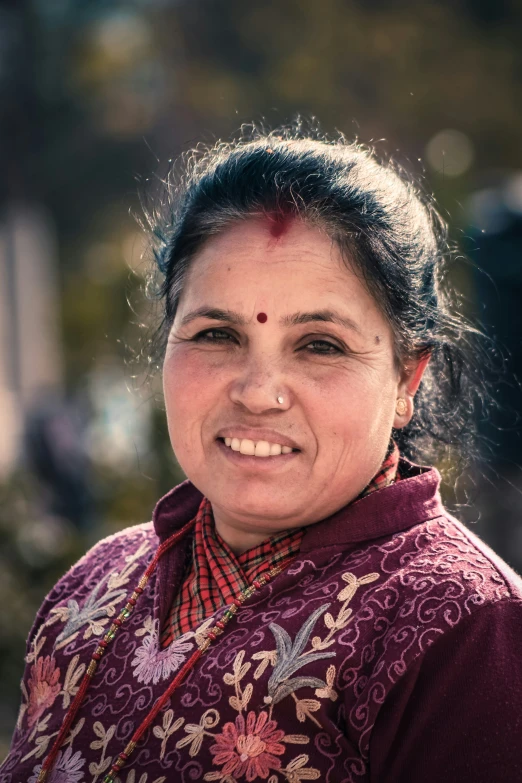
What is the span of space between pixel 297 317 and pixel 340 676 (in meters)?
0.65

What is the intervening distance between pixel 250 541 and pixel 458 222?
18.7 ft

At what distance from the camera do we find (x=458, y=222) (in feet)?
23.7

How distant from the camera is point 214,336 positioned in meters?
1.89

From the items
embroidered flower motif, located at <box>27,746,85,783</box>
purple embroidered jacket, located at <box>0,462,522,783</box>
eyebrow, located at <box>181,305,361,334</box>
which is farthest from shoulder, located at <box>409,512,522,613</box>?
embroidered flower motif, located at <box>27,746,85,783</box>

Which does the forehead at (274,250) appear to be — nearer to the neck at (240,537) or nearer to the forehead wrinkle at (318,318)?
the forehead wrinkle at (318,318)

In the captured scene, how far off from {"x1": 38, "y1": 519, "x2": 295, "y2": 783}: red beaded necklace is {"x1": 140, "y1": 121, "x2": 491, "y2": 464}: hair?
1.75 ft

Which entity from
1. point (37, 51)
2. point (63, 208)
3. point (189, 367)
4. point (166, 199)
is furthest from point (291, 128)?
point (63, 208)

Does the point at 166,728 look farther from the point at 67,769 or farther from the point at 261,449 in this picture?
the point at 261,449

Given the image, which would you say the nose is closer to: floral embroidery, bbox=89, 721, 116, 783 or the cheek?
the cheek

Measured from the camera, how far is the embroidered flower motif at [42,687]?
1.97m

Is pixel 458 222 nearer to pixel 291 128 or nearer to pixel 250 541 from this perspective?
pixel 291 128

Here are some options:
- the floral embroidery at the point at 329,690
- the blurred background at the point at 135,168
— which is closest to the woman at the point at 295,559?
the floral embroidery at the point at 329,690

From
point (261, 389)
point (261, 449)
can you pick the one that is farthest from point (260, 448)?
point (261, 389)

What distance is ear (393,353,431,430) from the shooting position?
1.95 m
